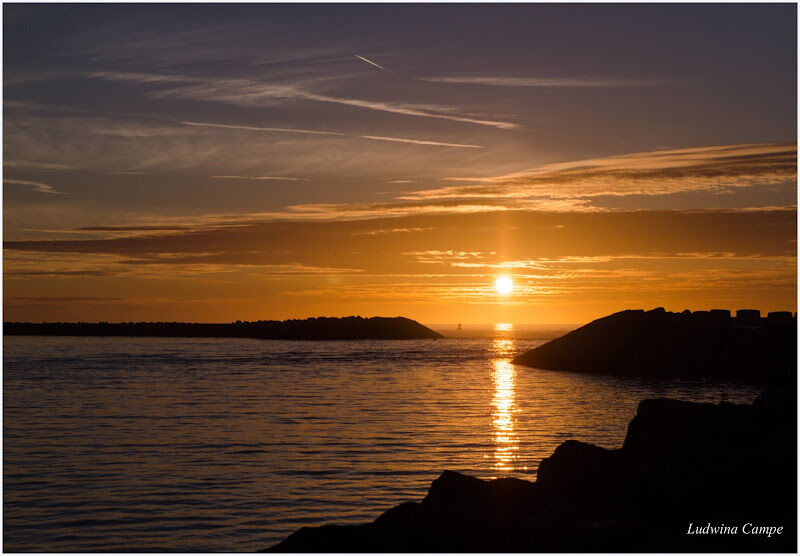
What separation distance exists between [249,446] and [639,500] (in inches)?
680

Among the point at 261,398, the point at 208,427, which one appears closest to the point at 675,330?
the point at 261,398

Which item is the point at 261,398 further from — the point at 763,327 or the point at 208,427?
the point at 763,327

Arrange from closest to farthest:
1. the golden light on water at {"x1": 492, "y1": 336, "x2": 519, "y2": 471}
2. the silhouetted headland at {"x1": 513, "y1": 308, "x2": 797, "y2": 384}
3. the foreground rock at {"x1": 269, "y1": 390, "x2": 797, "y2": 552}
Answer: the foreground rock at {"x1": 269, "y1": 390, "x2": 797, "y2": 552} → the golden light on water at {"x1": 492, "y1": 336, "x2": 519, "y2": 471} → the silhouetted headland at {"x1": 513, "y1": 308, "x2": 797, "y2": 384}

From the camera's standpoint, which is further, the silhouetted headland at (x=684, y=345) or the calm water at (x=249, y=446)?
the silhouetted headland at (x=684, y=345)

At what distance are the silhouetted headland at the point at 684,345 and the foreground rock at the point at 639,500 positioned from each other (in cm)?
4926

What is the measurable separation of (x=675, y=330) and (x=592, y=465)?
63746 millimetres

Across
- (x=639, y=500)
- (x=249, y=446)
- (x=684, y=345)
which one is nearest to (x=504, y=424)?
(x=249, y=446)

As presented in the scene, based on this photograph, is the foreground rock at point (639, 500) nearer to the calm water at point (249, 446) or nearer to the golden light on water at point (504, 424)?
the calm water at point (249, 446)

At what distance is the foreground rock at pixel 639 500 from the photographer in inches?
520

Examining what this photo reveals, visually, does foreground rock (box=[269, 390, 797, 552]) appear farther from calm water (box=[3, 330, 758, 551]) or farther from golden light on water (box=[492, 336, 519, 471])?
golden light on water (box=[492, 336, 519, 471])

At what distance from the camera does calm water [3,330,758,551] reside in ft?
61.9

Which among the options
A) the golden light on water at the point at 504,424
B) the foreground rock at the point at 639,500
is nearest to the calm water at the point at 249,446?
the golden light on water at the point at 504,424

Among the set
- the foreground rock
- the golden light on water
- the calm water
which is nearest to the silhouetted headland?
the calm water

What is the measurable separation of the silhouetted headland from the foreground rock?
162ft
